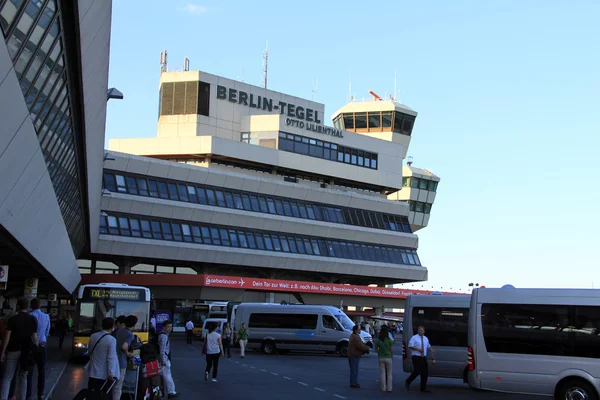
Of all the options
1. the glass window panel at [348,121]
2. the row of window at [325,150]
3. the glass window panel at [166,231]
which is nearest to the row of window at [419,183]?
the glass window panel at [348,121]

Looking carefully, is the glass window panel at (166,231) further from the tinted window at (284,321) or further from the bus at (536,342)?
the bus at (536,342)

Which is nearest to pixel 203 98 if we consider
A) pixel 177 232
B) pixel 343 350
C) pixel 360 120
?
pixel 177 232

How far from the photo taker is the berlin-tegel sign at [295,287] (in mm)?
60406

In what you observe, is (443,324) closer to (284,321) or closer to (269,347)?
(284,321)

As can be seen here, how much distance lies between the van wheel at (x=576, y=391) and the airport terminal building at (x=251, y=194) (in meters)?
43.9

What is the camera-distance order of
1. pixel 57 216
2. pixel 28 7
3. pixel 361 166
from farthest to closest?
pixel 361 166, pixel 57 216, pixel 28 7

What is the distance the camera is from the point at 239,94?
70.1 meters

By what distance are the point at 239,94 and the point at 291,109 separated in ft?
18.2

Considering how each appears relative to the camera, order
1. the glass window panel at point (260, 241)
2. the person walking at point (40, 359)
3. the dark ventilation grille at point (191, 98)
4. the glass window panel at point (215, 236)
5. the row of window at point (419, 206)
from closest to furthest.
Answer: the person walking at point (40, 359)
the glass window panel at point (215, 236)
the glass window panel at point (260, 241)
the dark ventilation grille at point (191, 98)
the row of window at point (419, 206)

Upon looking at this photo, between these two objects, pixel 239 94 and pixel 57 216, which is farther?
pixel 239 94

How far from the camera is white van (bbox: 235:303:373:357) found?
127 feet

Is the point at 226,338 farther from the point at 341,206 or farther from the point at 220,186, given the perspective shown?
the point at 341,206

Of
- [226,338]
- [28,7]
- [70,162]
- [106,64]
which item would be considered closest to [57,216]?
[70,162]

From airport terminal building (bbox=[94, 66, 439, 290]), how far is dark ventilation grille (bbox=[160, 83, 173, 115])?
5.6 inches
